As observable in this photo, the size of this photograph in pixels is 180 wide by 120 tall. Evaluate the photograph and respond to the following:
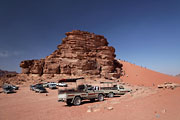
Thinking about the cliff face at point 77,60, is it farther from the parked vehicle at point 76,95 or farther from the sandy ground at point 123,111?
the sandy ground at point 123,111

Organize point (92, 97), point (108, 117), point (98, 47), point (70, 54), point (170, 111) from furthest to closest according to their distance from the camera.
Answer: point (98, 47) → point (70, 54) → point (92, 97) → point (108, 117) → point (170, 111)

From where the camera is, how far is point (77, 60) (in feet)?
138

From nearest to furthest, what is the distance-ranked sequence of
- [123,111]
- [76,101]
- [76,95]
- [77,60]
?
1. [123,111]
2. [76,101]
3. [76,95]
4. [77,60]

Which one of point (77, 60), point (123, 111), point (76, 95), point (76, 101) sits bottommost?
point (76, 101)

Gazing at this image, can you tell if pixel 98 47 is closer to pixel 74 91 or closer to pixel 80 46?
pixel 80 46

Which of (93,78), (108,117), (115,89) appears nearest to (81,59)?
(93,78)

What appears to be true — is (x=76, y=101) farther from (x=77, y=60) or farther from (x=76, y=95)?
(x=77, y=60)

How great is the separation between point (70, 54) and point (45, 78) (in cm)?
1039

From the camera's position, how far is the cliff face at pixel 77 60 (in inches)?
1620

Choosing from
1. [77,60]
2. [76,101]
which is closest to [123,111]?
[76,101]

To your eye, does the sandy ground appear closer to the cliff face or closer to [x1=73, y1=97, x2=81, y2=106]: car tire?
[x1=73, y1=97, x2=81, y2=106]: car tire

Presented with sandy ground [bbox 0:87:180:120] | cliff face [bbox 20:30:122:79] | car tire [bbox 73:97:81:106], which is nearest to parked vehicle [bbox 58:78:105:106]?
car tire [bbox 73:97:81:106]

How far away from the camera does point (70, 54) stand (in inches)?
1677

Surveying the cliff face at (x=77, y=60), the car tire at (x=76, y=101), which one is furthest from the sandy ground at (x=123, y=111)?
the cliff face at (x=77, y=60)
